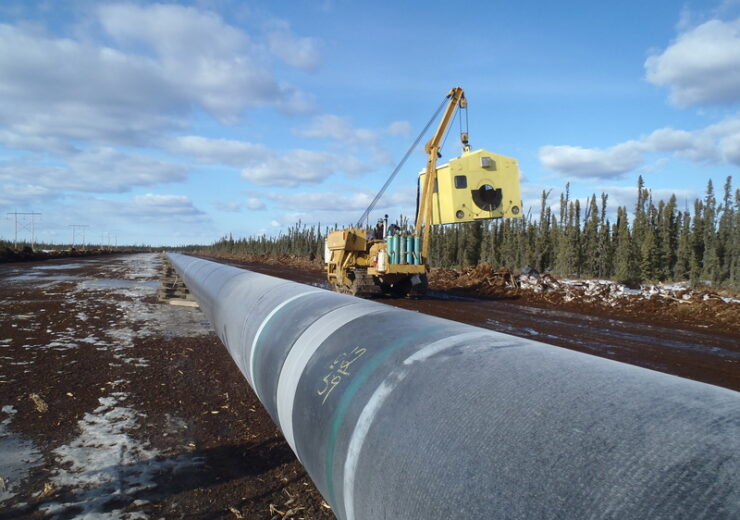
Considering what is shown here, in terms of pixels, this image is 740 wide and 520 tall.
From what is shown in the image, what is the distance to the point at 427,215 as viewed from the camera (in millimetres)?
15375

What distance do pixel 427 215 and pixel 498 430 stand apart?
46.9 ft

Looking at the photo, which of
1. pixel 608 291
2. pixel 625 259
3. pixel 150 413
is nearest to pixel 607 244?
pixel 625 259

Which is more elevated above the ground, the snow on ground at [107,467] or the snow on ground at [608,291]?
the snow on ground at [608,291]

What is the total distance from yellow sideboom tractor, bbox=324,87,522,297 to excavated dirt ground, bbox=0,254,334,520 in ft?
26.9

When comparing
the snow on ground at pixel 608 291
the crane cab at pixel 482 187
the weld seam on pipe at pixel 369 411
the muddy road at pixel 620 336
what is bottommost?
the muddy road at pixel 620 336

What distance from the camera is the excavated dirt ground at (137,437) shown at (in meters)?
3.08

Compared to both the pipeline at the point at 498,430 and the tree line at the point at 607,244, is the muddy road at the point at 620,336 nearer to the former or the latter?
the pipeline at the point at 498,430

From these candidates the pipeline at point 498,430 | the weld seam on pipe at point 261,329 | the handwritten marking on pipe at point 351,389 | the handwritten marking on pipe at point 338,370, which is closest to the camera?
the pipeline at point 498,430

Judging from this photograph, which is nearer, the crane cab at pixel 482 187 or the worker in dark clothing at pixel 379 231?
the crane cab at pixel 482 187

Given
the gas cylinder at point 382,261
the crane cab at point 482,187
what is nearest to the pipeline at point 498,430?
the crane cab at point 482,187

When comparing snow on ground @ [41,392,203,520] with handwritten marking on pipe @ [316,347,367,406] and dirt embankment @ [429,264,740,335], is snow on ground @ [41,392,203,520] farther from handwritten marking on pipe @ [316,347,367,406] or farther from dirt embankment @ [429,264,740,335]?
dirt embankment @ [429,264,740,335]

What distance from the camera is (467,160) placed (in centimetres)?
1364

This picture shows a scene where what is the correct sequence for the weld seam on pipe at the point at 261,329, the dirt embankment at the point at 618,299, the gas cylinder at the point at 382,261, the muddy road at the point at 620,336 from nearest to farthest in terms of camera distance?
the weld seam on pipe at the point at 261,329, the muddy road at the point at 620,336, the dirt embankment at the point at 618,299, the gas cylinder at the point at 382,261

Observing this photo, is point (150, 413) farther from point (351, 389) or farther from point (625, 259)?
point (625, 259)
